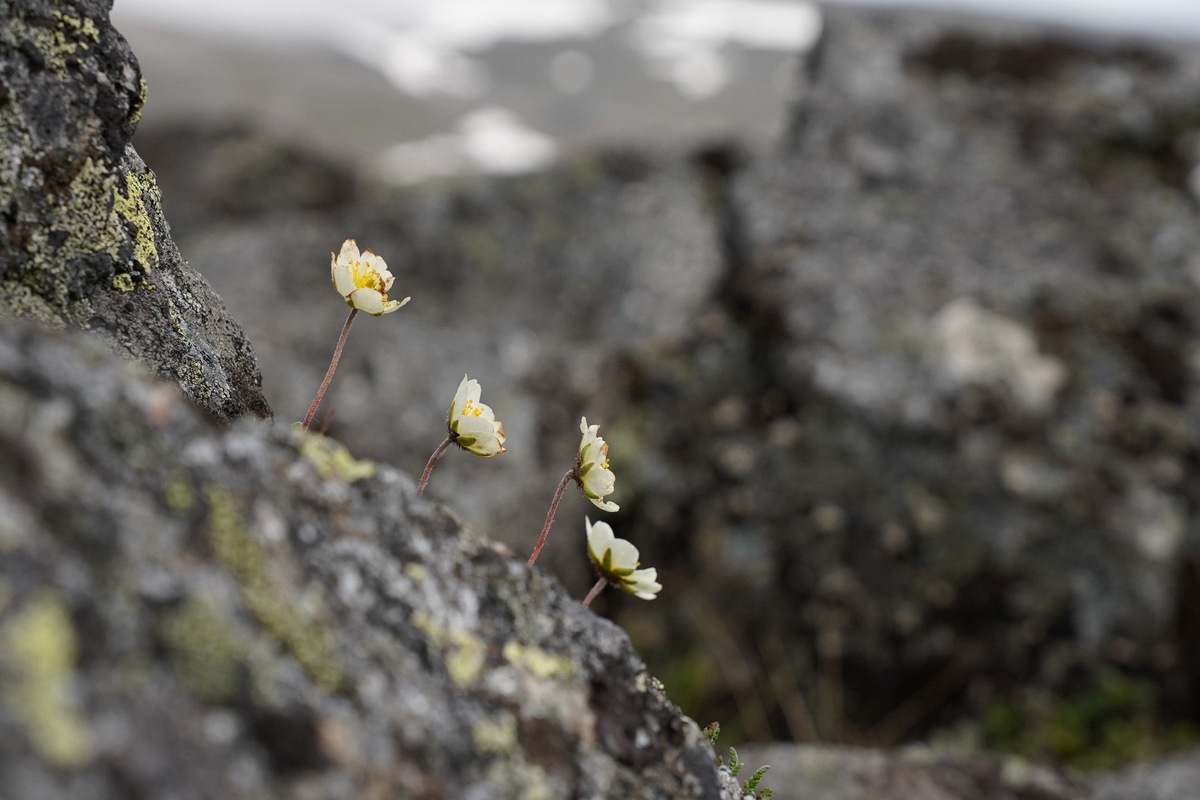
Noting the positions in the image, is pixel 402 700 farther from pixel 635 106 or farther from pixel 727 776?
pixel 635 106

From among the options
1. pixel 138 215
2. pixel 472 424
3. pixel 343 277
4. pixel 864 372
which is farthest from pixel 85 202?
pixel 864 372

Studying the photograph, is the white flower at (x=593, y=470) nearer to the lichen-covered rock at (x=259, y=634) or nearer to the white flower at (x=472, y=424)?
the white flower at (x=472, y=424)

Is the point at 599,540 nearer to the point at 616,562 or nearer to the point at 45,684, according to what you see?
the point at 616,562

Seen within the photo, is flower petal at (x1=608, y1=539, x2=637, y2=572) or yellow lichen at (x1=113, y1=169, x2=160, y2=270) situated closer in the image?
yellow lichen at (x1=113, y1=169, x2=160, y2=270)

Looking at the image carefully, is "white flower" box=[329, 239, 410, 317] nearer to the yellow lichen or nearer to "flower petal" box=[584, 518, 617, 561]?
the yellow lichen

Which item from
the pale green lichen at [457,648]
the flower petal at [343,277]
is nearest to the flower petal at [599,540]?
the pale green lichen at [457,648]

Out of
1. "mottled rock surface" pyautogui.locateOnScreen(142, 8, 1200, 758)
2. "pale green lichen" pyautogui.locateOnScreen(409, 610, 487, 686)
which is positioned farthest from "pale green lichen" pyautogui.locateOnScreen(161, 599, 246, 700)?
"mottled rock surface" pyautogui.locateOnScreen(142, 8, 1200, 758)
